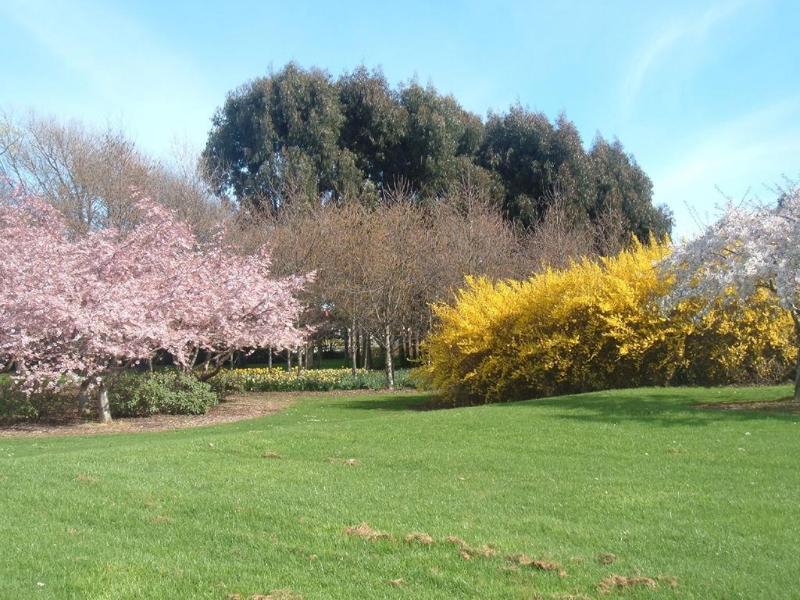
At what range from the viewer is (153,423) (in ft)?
60.0

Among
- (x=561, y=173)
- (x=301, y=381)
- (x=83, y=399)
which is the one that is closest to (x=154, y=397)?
(x=83, y=399)

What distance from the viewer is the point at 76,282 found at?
55.7ft

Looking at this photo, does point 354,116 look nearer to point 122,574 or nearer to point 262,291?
point 262,291

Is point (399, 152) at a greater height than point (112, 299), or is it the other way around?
point (399, 152)

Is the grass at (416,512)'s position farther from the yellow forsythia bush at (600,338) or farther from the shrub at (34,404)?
the shrub at (34,404)

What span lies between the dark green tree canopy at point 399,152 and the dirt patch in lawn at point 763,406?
2051 centimetres

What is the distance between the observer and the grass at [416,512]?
203 inches

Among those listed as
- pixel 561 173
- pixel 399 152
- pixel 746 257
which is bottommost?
pixel 746 257

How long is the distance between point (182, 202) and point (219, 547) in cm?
2249

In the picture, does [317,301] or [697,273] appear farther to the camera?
[317,301]

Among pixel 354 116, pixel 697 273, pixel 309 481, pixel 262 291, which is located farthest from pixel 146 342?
pixel 354 116

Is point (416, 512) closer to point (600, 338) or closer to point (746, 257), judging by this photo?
point (746, 257)

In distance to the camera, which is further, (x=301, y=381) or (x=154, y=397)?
(x=301, y=381)

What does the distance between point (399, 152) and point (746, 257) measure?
23344 millimetres
